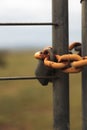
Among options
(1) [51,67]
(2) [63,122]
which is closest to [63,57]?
(1) [51,67]

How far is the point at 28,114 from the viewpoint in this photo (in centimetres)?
168

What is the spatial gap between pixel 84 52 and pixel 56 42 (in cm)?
6

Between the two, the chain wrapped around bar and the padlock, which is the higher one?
the chain wrapped around bar

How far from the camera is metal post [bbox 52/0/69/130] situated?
0.84m

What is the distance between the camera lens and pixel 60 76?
86cm

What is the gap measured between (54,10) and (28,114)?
895 mm

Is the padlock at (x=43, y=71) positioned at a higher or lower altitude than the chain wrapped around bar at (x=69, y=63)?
lower

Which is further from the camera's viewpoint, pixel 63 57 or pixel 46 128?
pixel 46 128

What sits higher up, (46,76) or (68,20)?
(68,20)

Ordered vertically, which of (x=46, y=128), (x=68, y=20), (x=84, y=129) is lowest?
(x=46, y=128)

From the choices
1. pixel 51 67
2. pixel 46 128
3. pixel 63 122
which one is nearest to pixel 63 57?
pixel 51 67

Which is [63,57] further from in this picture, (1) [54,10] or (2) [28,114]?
(2) [28,114]

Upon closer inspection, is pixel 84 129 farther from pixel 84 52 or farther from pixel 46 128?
pixel 46 128

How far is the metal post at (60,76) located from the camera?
2.76ft
